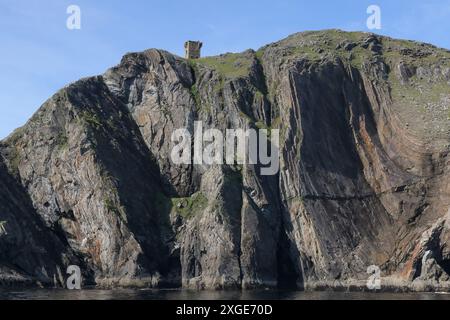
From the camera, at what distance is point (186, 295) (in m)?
103

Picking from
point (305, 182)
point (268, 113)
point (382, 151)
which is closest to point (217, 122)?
point (268, 113)

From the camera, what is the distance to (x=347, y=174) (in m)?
134

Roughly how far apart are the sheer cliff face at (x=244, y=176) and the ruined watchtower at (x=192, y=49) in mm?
10273

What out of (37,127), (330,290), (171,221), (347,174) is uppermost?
(37,127)

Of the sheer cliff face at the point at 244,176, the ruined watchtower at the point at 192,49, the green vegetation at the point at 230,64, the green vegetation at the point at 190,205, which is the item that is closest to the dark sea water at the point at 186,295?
the sheer cliff face at the point at 244,176

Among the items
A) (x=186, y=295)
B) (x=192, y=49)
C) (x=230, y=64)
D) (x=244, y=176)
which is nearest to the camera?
(x=186, y=295)

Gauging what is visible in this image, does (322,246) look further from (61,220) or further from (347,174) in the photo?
(61,220)

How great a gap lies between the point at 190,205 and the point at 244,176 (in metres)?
10.8

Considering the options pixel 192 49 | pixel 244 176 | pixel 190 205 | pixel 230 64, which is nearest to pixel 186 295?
pixel 190 205

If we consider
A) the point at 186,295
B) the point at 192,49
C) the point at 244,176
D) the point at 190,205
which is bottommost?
the point at 186,295

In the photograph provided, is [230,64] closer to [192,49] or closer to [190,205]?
[192,49]

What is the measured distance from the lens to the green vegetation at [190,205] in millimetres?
130500

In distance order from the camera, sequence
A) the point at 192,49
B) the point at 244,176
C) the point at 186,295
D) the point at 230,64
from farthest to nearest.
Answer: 1. the point at 192,49
2. the point at 230,64
3. the point at 244,176
4. the point at 186,295

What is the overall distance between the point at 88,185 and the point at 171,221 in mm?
15259
